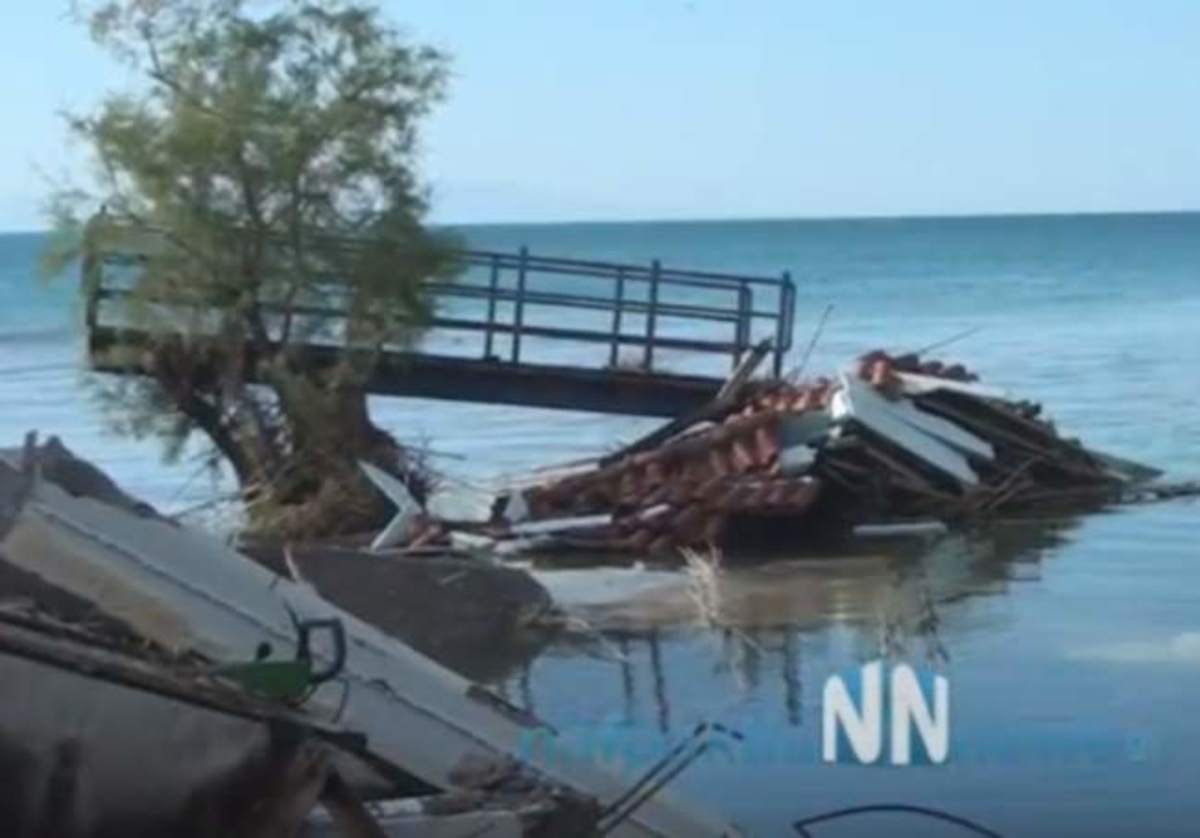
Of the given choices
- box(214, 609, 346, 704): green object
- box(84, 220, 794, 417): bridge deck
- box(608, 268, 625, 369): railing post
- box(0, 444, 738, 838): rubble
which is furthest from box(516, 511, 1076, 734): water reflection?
box(214, 609, 346, 704): green object

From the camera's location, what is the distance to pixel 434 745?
796cm

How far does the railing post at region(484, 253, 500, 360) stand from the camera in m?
25.9

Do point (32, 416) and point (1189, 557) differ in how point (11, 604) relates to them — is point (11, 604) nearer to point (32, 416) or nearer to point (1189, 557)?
point (1189, 557)

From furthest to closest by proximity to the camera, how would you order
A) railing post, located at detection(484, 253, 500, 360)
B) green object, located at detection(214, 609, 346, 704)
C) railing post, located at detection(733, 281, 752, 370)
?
railing post, located at detection(733, 281, 752, 370) → railing post, located at detection(484, 253, 500, 360) → green object, located at detection(214, 609, 346, 704)

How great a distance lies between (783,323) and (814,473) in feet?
13.8

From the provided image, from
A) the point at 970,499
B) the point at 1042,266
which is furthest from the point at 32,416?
the point at 1042,266

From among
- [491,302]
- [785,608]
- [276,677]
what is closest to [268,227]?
[491,302]

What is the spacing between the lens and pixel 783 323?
27172 mm

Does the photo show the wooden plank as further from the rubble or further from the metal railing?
the rubble

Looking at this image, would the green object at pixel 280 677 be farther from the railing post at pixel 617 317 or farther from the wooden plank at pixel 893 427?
the railing post at pixel 617 317

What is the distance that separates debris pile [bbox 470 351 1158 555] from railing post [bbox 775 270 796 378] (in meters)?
1.00

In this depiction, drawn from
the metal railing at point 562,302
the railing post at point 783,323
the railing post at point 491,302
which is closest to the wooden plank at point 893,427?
the metal railing at point 562,302

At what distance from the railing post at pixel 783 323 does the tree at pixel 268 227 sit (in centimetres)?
372

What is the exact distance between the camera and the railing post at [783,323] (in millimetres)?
26995
